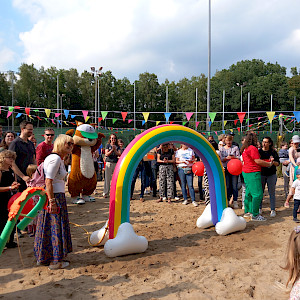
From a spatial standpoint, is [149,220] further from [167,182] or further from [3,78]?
[3,78]

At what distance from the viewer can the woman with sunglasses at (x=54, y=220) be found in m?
3.72

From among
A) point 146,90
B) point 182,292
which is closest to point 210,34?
point 182,292

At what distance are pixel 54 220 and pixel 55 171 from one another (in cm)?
63

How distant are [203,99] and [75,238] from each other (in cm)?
5444

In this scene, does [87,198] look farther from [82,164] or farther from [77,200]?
[82,164]

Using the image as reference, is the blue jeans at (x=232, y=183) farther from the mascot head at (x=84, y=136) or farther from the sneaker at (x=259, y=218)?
the mascot head at (x=84, y=136)

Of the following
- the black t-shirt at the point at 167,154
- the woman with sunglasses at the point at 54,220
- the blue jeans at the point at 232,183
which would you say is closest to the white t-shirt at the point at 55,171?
the woman with sunglasses at the point at 54,220

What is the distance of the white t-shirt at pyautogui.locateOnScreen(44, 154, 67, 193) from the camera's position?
3.72m

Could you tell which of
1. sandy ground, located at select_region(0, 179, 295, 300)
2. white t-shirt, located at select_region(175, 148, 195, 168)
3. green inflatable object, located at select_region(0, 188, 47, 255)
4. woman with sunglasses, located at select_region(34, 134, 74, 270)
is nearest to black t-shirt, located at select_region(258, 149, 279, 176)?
sandy ground, located at select_region(0, 179, 295, 300)

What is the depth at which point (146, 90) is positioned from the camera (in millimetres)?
54000

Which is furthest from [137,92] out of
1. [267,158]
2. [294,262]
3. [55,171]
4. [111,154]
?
[294,262]

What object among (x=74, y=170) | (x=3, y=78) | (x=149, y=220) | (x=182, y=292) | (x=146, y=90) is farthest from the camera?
(x=146, y=90)

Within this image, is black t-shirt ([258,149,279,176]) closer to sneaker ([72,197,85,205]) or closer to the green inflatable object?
sneaker ([72,197,85,205])

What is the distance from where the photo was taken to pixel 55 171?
12.3 feet
